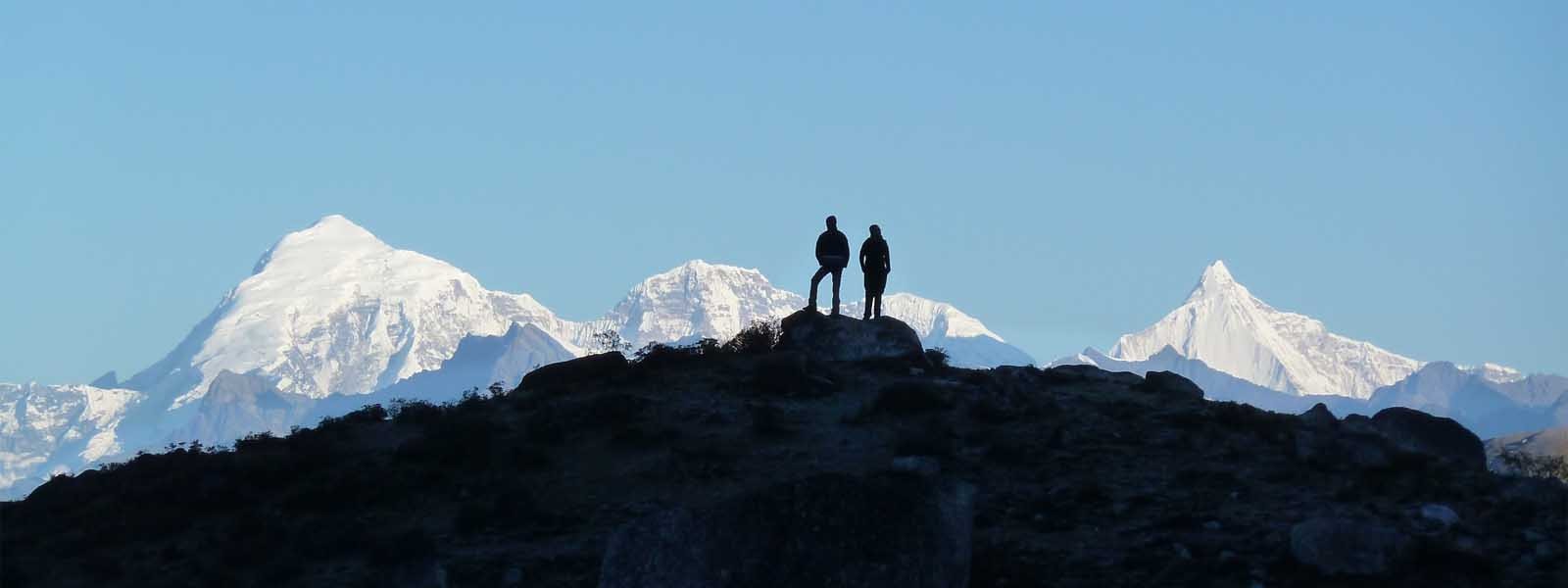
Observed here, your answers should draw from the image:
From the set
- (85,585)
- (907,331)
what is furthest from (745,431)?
(85,585)

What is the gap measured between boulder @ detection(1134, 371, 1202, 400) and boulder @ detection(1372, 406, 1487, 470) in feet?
14.6

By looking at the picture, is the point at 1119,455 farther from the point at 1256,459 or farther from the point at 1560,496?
the point at 1560,496

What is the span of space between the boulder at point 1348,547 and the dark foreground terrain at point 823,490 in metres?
0.03

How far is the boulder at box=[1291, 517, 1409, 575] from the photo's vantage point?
25.1 metres

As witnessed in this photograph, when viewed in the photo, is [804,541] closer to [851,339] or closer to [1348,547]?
[1348,547]

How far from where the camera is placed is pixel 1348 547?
83.1 feet

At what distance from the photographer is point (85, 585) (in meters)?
31.4

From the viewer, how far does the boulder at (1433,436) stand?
35500 millimetres

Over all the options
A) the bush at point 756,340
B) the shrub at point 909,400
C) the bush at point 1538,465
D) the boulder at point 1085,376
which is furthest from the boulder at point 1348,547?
the bush at point 756,340

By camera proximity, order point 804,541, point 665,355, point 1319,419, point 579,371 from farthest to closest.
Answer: point 665,355 → point 579,371 → point 1319,419 → point 804,541

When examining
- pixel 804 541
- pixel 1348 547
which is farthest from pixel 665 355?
pixel 804 541

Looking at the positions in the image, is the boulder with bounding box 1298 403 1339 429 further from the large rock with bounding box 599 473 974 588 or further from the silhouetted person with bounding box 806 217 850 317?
the large rock with bounding box 599 473 974 588

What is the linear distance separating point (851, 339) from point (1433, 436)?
41.0ft

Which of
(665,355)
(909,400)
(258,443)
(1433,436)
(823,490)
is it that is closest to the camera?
(823,490)
